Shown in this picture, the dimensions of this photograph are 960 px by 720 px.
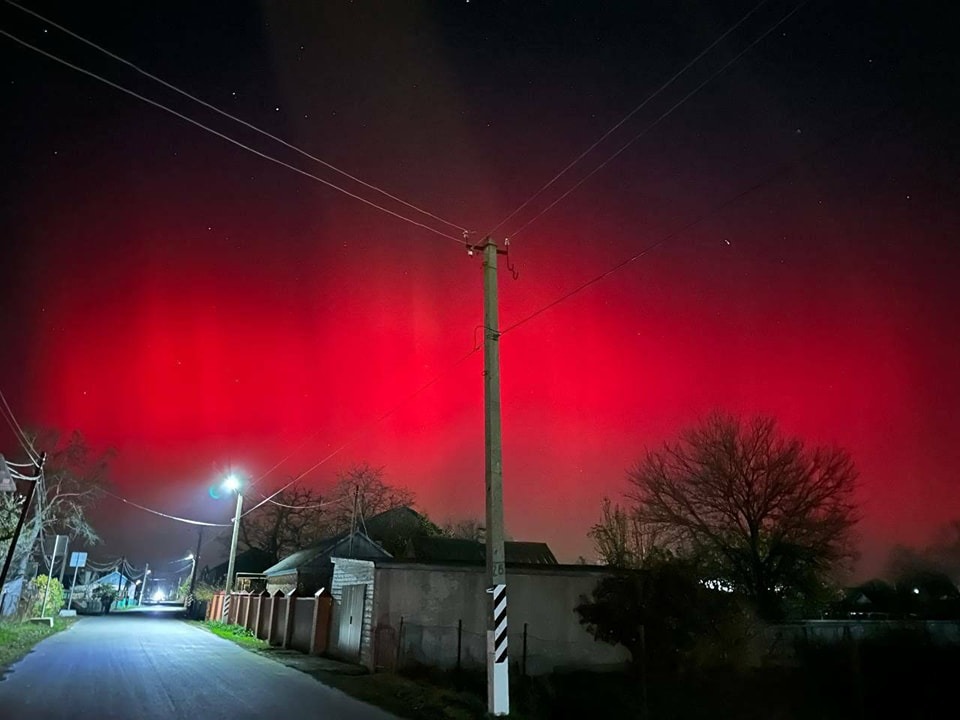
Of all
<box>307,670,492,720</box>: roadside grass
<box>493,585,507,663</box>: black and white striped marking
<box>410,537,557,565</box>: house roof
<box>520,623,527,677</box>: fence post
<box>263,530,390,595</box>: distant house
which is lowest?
<box>307,670,492,720</box>: roadside grass

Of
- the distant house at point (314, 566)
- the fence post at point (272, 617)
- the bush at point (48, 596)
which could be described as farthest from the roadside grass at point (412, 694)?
the bush at point (48, 596)

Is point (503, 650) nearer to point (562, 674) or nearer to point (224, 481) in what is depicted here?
point (562, 674)

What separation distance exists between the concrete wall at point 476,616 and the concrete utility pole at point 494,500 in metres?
5.86

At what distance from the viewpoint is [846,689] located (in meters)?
17.0

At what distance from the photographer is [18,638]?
76.6 ft

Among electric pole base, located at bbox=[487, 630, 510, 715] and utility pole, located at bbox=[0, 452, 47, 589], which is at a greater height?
utility pole, located at bbox=[0, 452, 47, 589]

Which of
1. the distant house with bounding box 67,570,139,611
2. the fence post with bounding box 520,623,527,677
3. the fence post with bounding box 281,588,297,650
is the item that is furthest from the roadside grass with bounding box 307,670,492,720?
the distant house with bounding box 67,570,139,611

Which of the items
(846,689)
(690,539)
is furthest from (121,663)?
(690,539)

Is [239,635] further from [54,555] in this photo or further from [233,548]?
[54,555]

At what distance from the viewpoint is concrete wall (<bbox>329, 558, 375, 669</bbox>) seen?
693 inches

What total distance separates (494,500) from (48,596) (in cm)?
4076

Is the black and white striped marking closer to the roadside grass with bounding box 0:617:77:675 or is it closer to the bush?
the roadside grass with bounding box 0:617:77:675

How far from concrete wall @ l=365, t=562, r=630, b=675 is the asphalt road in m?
2.87

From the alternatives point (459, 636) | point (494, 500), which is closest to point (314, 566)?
point (459, 636)
